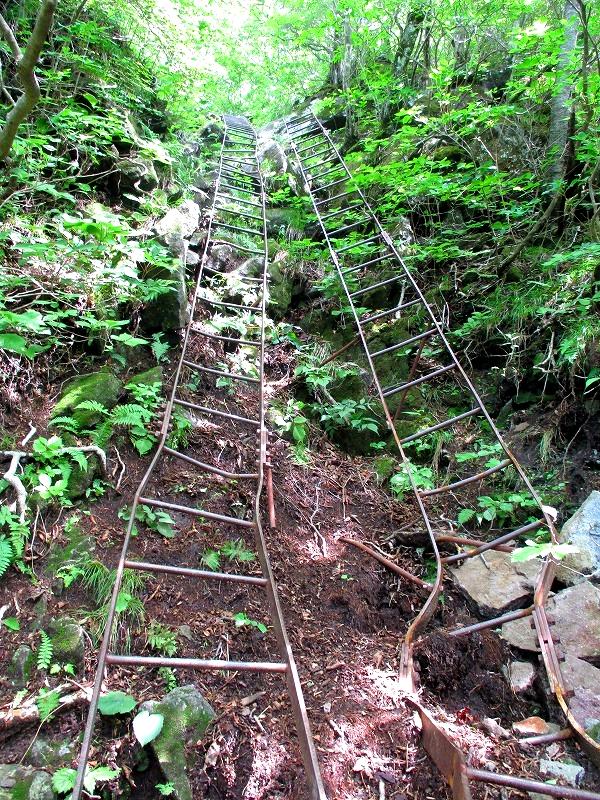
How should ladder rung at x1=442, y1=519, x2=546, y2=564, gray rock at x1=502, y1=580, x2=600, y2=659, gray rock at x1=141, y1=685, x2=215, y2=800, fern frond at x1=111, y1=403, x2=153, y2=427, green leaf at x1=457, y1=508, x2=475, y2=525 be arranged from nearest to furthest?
gray rock at x1=141, y1=685, x2=215, y2=800 → gray rock at x1=502, y1=580, x2=600, y2=659 → ladder rung at x1=442, y1=519, x2=546, y2=564 → fern frond at x1=111, y1=403, x2=153, y2=427 → green leaf at x1=457, y1=508, x2=475, y2=525

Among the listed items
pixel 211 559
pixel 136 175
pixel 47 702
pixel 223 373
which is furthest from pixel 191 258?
pixel 47 702

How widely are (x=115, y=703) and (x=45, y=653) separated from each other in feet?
1.36

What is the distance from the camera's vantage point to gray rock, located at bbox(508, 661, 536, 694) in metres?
2.47

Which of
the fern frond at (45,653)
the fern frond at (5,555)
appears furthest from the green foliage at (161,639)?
the fern frond at (5,555)

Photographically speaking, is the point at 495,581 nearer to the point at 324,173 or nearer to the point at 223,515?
the point at 223,515

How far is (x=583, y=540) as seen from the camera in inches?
114

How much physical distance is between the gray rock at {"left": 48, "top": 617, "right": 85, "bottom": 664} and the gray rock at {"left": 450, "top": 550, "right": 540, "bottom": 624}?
7.17 feet

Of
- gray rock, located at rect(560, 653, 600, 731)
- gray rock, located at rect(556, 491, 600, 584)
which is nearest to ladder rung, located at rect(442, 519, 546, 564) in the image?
gray rock, located at rect(556, 491, 600, 584)

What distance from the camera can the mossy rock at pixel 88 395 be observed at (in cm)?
319

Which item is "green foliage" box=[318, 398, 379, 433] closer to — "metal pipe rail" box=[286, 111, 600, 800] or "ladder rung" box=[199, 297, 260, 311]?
"metal pipe rail" box=[286, 111, 600, 800]

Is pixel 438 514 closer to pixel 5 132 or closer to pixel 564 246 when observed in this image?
pixel 564 246

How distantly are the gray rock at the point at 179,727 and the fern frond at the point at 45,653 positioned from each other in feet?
1.58

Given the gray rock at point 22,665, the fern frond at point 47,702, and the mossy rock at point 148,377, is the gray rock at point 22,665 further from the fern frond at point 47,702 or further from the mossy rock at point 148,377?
the mossy rock at point 148,377

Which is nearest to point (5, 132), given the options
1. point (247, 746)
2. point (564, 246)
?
point (247, 746)
